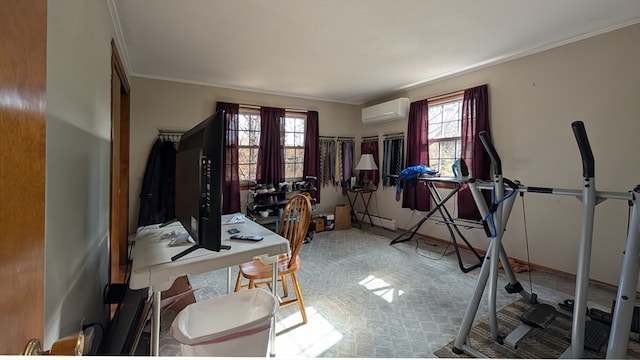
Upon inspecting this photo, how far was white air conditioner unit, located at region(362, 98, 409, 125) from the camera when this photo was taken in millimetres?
4414

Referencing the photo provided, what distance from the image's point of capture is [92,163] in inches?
59.7

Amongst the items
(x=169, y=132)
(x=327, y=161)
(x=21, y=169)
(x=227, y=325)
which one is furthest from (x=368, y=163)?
(x=21, y=169)

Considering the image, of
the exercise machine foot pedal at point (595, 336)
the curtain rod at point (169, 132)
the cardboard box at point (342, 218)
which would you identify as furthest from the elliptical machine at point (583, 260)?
the curtain rod at point (169, 132)

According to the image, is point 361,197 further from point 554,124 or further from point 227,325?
point 227,325

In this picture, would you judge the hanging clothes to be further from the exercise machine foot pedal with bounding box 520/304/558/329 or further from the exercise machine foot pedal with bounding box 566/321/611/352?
the exercise machine foot pedal with bounding box 566/321/611/352

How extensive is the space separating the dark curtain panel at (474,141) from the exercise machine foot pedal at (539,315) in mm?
1517

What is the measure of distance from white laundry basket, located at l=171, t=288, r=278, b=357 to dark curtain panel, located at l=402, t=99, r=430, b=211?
3.31 metres

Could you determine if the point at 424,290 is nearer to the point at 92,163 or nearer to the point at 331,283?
the point at 331,283

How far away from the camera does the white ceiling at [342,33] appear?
211cm

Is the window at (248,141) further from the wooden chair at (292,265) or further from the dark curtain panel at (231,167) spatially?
the wooden chair at (292,265)

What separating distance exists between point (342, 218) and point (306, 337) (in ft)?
10.5

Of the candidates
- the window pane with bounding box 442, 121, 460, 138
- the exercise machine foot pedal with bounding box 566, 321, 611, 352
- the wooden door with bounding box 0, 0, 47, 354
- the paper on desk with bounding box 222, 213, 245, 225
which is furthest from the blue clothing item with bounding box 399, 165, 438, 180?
the wooden door with bounding box 0, 0, 47, 354

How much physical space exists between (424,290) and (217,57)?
11.4 ft

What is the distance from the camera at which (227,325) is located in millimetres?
1316
